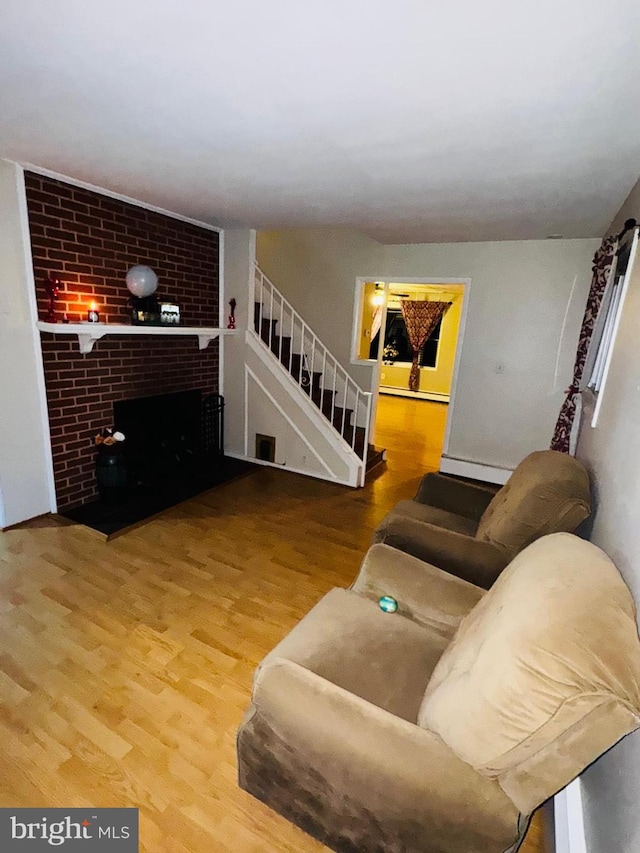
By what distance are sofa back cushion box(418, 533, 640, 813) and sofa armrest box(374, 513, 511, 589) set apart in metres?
0.79

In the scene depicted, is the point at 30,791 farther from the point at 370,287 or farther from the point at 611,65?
the point at 370,287

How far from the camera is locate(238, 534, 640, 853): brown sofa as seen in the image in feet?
2.88

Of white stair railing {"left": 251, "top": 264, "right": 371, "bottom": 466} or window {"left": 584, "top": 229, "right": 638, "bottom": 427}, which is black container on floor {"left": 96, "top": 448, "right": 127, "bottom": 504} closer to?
white stair railing {"left": 251, "top": 264, "right": 371, "bottom": 466}

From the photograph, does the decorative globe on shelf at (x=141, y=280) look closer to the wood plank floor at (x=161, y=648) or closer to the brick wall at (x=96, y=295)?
the brick wall at (x=96, y=295)

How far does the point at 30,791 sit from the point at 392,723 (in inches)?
49.8

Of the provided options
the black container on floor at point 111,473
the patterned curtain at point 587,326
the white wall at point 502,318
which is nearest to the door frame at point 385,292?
the white wall at point 502,318

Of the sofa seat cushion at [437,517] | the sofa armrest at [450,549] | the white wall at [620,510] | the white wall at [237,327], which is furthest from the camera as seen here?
the white wall at [237,327]

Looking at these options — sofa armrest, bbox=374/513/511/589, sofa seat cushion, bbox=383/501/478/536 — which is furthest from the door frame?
sofa armrest, bbox=374/513/511/589

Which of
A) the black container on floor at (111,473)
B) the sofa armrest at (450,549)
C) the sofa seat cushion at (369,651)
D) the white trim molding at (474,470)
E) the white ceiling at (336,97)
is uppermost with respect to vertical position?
the white ceiling at (336,97)

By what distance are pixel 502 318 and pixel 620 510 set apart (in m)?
3.09

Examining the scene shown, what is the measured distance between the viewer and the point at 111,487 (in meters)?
3.28

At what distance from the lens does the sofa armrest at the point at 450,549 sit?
188cm

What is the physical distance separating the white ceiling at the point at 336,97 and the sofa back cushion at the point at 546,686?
145 cm

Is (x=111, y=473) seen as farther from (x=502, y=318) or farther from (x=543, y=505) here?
(x=502, y=318)
